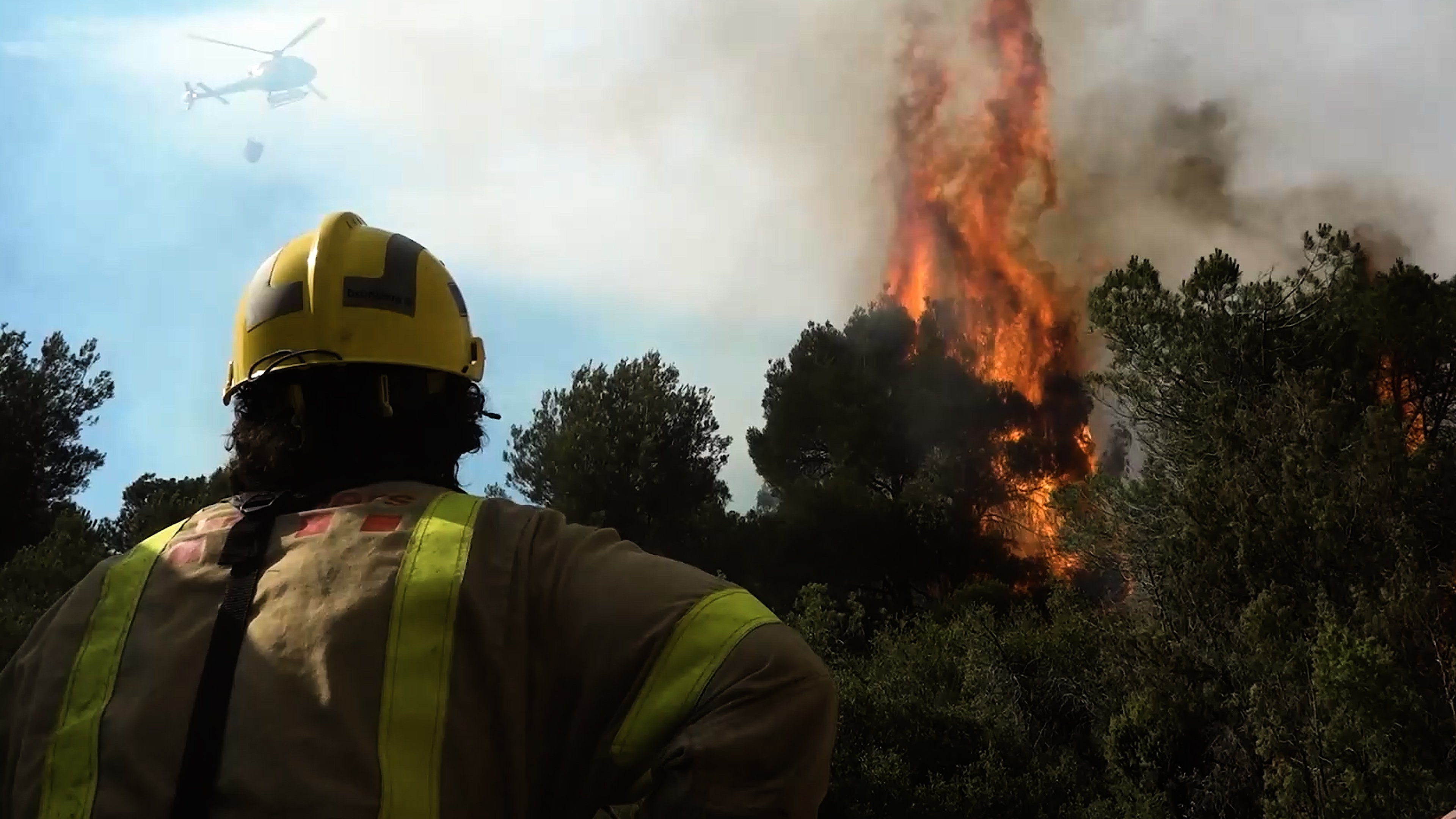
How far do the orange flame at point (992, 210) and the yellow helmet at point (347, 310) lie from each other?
31243 mm

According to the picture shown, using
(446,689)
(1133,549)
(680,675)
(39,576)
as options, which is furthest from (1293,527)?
(39,576)

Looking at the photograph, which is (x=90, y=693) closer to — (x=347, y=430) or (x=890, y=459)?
(x=347, y=430)

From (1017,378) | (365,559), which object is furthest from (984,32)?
(365,559)

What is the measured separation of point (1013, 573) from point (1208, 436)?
13.2 m

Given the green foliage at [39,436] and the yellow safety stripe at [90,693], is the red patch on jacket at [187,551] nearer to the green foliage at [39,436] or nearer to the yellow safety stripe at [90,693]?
the yellow safety stripe at [90,693]

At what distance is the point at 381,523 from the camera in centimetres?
168

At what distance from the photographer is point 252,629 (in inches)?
62.2

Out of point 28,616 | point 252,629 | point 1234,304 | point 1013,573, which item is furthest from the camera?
point 1013,573

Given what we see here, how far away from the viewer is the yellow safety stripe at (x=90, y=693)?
1528 mm

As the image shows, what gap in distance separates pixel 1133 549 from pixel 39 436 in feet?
59.9

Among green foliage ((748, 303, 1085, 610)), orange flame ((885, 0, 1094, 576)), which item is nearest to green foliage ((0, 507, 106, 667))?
green foliage ((748, 303, 1085, 610))

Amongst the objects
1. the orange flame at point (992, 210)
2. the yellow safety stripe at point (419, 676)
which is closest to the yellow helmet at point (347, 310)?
the yellow safety stripe at point (419, 676)

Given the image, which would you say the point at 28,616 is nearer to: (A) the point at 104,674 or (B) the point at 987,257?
(A) the point at 104,674

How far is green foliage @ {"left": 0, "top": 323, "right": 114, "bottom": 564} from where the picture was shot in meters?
19.3
